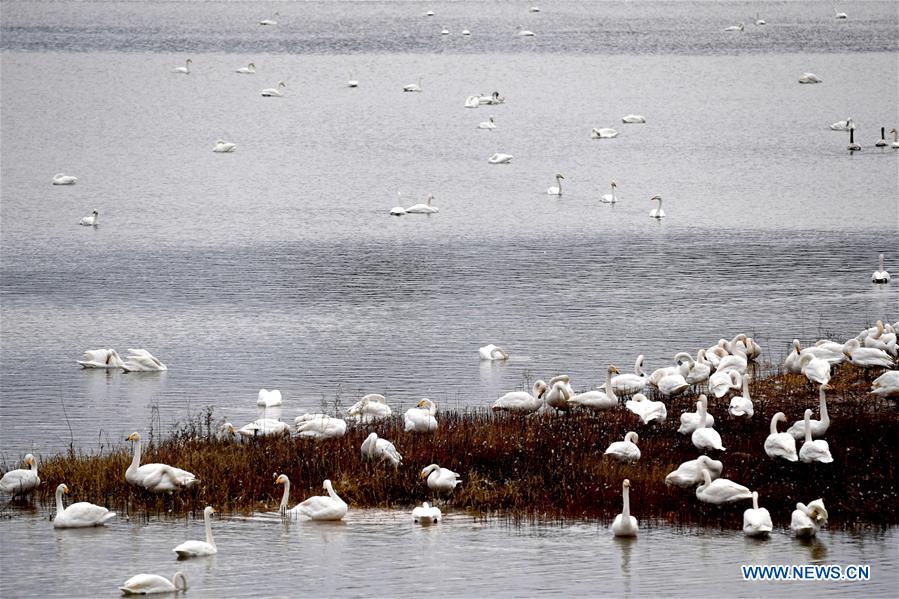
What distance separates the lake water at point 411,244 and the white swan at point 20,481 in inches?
33.5

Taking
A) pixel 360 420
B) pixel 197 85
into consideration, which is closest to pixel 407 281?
pixel 360 420

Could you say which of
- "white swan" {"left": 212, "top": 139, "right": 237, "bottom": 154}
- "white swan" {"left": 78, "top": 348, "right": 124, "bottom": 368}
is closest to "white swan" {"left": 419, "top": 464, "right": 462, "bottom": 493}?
"white swan" {"left": 78, "top": 348, "right": 124, "bottom": 368}

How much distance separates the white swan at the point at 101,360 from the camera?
3244 centimetres

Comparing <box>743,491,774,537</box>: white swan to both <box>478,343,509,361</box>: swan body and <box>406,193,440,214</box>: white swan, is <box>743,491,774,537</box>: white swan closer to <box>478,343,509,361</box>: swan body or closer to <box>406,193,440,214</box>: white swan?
<box>478,343,509,361</box>: swan body

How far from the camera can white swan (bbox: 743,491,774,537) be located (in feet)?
60.9

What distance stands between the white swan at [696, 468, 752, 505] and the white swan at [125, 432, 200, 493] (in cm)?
677

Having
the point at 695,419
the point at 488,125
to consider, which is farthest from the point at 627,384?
the point at 488,125

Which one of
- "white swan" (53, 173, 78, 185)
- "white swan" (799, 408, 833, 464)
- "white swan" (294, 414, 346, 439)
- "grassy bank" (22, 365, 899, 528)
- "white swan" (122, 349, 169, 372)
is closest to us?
"grassy bank" (22, 365, 899, 528)

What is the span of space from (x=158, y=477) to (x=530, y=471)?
5.01m

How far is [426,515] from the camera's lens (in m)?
19.5

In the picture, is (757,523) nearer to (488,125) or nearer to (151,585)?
(151,585)

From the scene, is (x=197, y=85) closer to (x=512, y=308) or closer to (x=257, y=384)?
(x=512, y=308)

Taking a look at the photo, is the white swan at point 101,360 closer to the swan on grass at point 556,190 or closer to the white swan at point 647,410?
the white swan at point 647,410

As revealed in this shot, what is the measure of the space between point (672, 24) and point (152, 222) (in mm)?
107619
